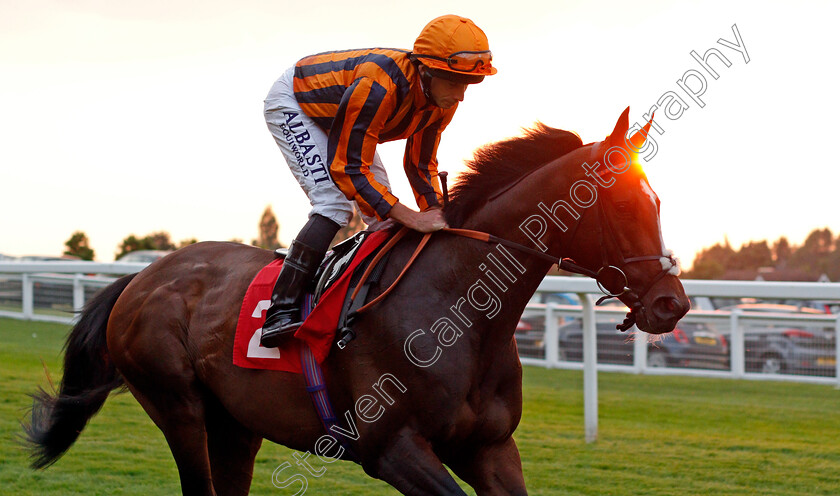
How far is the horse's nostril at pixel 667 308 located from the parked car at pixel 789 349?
21.1 feet

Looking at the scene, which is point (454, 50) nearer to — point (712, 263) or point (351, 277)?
point (351, 277)

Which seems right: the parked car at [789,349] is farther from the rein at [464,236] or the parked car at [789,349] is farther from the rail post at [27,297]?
the rail post at [27,297]

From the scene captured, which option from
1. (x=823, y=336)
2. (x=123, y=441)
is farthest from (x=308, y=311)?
(x=823, y=336)

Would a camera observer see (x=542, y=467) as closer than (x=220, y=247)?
No

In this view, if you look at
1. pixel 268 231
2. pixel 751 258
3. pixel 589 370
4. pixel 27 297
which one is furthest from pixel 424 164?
pixel 751 258

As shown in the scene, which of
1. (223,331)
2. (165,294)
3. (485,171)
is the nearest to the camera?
(485,171)

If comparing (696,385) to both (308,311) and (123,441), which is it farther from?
(308,311)

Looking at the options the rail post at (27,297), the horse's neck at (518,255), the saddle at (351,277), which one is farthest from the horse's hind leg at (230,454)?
the rail post at (27,297)

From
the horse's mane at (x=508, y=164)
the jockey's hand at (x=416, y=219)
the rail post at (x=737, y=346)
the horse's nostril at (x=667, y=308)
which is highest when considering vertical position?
the horse's mane at (x=508, y=164)

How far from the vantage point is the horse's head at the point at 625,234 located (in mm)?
2521

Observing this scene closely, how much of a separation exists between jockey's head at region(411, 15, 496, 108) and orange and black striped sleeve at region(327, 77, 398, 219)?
0.51 feet

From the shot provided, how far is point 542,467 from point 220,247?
95.5 inches

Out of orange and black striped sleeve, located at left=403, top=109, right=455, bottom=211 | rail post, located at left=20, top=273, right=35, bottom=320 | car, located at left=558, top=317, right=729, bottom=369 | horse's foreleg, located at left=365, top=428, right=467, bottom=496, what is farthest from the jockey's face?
rail post, located at left=20, top=273, right=35, bottom=320

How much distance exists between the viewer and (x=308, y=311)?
118 inches
